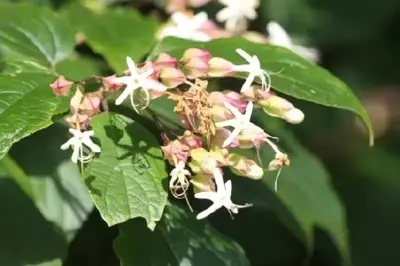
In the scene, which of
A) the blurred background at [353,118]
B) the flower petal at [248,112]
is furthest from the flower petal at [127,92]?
the blurred background at [353,118]

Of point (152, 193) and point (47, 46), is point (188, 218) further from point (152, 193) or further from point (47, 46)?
point (47, 46)

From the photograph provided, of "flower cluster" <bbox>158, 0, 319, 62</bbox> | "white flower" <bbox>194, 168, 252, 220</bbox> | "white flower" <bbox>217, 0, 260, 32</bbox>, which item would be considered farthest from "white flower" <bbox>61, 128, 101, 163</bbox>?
"white flower" <bbox>217, 0, 260, 32</bbox>

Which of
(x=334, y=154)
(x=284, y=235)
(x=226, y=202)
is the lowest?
(x=334, y=154)

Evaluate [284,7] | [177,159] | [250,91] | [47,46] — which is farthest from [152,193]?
[284,7]

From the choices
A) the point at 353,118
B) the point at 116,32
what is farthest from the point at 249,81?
the point at 353,118

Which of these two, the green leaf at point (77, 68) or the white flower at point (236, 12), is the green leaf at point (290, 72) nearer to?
the green leaf at point (77, 68)

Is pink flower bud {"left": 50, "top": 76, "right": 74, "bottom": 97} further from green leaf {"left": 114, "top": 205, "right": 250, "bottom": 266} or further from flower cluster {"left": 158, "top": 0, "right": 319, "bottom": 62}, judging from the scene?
flower cluster {"left": 158, "top": 0, "right": 319, "bottom": 62}

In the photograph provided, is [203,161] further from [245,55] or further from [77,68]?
[77,68]
